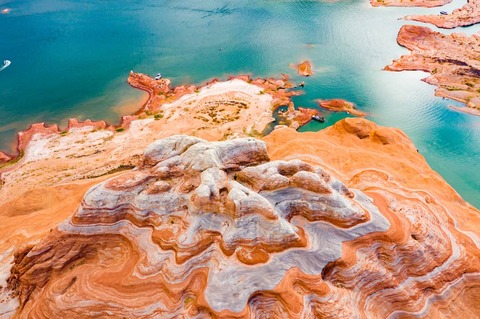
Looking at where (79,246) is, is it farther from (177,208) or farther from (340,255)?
(340,255)

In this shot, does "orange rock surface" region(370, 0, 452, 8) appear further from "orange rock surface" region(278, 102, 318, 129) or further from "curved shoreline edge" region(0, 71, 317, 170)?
"orange rock surface" region(278, 102, 318, 129)

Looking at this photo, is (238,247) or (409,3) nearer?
(238,247)

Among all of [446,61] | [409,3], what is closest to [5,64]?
[446,61]

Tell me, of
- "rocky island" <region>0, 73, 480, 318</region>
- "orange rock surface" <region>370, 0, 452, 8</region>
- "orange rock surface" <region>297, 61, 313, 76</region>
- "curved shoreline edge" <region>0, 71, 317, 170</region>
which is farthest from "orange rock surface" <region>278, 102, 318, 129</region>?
"orange rock surface" <region>370, 0, 452, 8</region>

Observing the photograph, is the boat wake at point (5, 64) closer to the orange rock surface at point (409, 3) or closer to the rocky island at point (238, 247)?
the rocky island at point (238, 247)

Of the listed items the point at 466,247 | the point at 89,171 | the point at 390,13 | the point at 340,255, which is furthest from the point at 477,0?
the point at 89,171

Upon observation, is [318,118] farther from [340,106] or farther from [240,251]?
[240,251]
